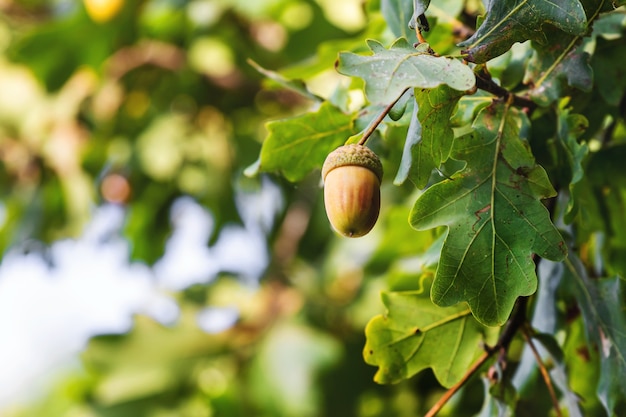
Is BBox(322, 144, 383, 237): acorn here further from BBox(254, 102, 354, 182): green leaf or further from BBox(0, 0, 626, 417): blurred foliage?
BBox(0, 0, 626, 417): blurred foliage

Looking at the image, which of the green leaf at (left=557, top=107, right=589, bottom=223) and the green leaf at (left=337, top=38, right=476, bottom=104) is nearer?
the green leaf at (left=337, top=38, right=476, bottom=104)

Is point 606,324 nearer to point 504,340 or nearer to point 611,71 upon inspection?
point 504,340

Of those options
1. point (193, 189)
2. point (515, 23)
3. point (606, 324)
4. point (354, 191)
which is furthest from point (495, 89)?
point (193, 189)

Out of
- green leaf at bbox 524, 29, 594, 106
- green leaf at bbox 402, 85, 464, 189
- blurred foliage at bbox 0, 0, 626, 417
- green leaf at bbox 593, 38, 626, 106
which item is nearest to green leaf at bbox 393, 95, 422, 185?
green leaf at bbox 402, 85, 464, 189

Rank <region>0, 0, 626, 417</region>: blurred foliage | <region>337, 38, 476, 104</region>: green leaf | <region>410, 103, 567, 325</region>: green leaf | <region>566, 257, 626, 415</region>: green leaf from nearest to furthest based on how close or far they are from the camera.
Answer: <region>337, 38, 476, 104</region>: green leaf, <region>410, 103, 567, 325</region>: green leaf, <region>566, 257, 626, 415</region>: green leaf, <region>0, 0, 626, 417</region>: blurred foliage

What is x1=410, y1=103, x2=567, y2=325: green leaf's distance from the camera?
0.83m

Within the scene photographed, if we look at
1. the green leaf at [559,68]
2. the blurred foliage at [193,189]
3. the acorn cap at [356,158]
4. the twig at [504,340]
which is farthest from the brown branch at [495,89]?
the blurred foliage at [193,189]

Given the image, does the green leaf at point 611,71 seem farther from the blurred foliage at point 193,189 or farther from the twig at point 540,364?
the blurred foliage at point 193,189

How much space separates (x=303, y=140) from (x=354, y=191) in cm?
24

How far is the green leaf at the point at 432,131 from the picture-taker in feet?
2.57

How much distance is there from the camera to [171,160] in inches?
101

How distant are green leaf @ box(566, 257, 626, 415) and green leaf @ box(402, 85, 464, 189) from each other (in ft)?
0.96

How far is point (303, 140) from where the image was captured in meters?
1.03

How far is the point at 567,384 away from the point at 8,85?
2.38 meters
